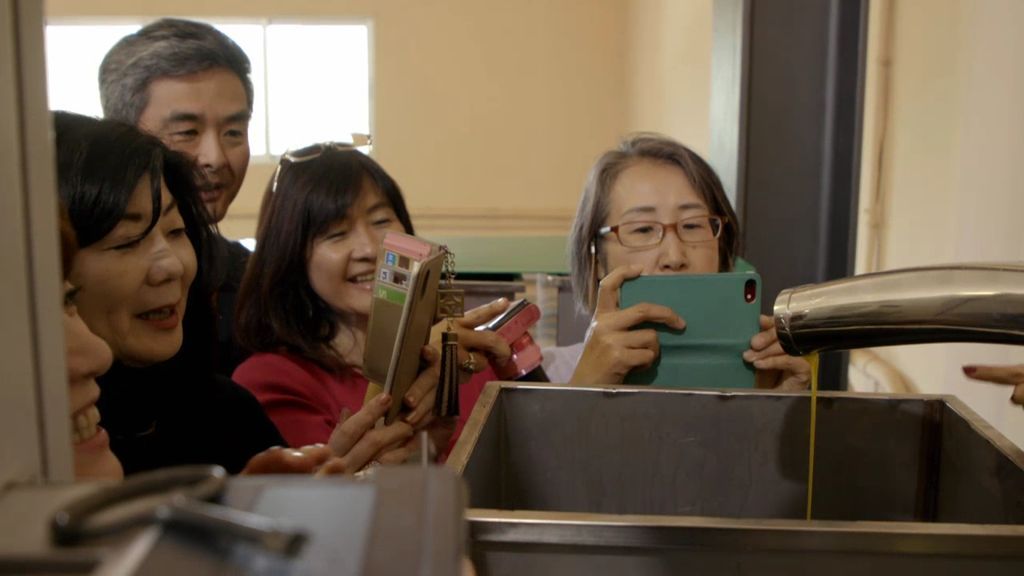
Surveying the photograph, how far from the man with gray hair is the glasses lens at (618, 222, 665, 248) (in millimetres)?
596

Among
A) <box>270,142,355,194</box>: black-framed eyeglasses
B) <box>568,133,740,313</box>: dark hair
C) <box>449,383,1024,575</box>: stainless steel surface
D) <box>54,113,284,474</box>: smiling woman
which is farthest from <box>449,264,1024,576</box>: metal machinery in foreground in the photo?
<box>270,142,355,194</box>: black-framed eyeglasses

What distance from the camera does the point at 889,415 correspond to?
0.85 metres

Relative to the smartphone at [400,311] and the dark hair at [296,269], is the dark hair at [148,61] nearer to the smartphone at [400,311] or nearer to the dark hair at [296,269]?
the dark hair at [296,269]

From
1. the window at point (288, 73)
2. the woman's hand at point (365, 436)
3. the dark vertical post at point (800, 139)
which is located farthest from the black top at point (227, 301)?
the window at point (288, 73)

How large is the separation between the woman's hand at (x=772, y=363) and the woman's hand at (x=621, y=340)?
0.09m

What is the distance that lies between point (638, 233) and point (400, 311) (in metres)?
0.49

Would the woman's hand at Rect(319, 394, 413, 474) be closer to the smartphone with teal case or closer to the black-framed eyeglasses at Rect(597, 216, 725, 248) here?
the smartphone with teal case

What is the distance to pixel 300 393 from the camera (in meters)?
1.19

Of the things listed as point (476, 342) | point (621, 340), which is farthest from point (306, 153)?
point (621, 340)

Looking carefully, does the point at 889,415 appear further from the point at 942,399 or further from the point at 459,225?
the point at 459,225

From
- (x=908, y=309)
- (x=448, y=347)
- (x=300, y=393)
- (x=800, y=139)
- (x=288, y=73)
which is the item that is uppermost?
(x=288, y=73)

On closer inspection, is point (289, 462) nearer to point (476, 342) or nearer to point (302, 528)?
point (302, 528)

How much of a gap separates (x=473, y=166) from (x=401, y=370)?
4.67 m

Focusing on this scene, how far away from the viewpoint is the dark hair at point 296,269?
4.03ft
